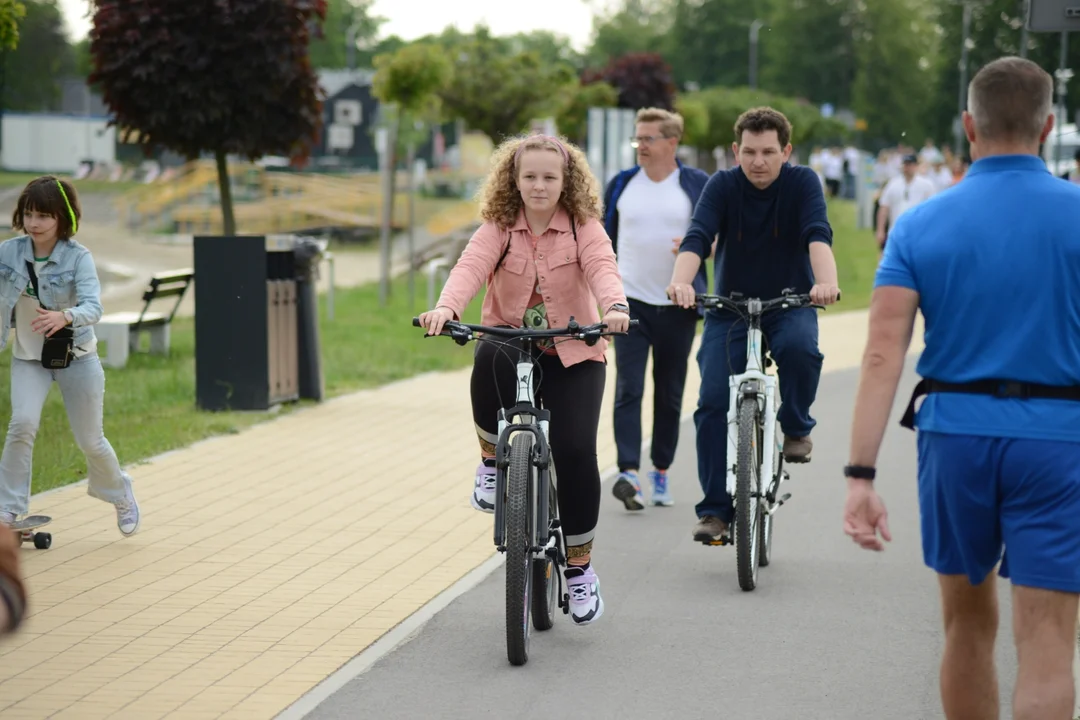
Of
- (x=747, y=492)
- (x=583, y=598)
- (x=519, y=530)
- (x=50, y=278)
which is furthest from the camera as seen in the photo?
(x=50, y=278)

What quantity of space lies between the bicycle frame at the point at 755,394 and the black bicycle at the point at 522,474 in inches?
48.0

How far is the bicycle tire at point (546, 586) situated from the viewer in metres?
5.88

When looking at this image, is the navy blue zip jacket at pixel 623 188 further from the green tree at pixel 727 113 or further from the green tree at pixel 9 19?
the green tree at pixel 727 113

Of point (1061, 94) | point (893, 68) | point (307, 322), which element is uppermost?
point (893, 68)

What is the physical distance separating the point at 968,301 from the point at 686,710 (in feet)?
6.33

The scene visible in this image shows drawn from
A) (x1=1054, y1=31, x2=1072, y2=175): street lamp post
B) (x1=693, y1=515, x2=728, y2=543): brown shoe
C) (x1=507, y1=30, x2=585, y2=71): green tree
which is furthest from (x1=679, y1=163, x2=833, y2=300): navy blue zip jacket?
(x1=507, y1=30, x2=585, y2=71): green tree

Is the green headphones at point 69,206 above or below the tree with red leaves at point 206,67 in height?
below

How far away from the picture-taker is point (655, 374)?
878cm

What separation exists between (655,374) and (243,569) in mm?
2598

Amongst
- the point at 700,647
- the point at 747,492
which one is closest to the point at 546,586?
the point at 700,647

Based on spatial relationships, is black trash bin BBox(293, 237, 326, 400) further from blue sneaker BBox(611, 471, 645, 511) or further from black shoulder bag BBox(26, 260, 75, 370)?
black shoulder bag BBox(26, 260, 75, 370)

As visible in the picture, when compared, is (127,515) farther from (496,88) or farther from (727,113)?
(727,113)

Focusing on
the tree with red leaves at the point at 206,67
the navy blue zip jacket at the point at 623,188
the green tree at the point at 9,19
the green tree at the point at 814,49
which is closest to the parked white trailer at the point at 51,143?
the green tree at the point at 814,49

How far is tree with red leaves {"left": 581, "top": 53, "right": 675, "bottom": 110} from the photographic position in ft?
147
